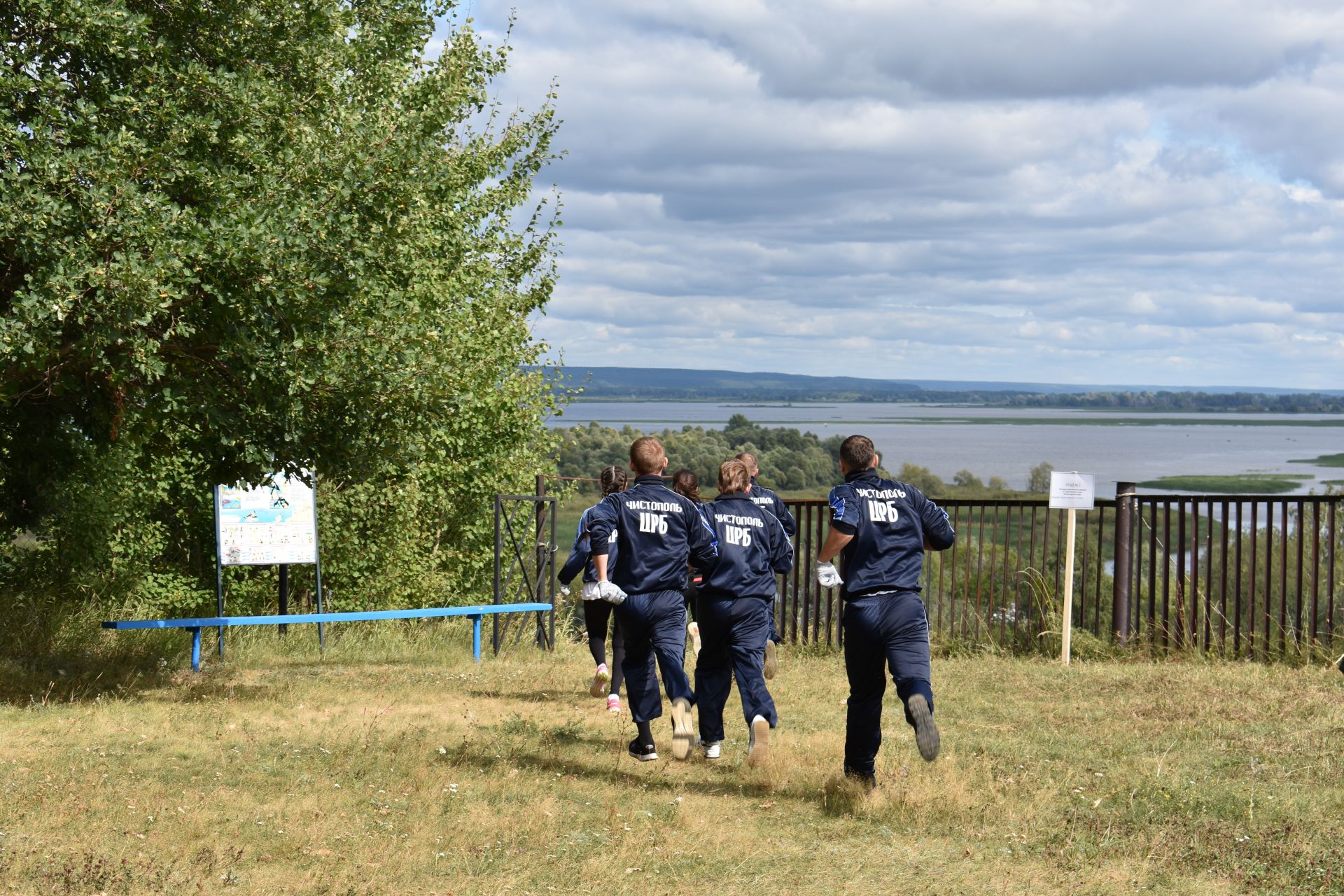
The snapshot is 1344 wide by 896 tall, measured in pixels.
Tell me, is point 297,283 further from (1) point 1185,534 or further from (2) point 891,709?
(1) point 1185,534

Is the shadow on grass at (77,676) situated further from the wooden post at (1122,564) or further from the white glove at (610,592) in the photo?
the wooden post at (1122,564)

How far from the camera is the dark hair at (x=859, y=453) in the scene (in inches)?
275

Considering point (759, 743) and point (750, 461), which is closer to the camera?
point (759, 743)

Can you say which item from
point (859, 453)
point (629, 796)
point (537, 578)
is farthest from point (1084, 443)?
point (629, 796)

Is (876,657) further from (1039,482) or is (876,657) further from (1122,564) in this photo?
(1039,482)

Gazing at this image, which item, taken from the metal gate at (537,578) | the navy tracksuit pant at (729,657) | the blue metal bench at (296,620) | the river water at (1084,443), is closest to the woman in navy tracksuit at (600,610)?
the navy tracksuit pant at (729,657)

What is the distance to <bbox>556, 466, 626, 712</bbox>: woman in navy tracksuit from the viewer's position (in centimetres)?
826

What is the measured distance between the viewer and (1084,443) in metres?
138

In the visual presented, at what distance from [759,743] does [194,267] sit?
519cm

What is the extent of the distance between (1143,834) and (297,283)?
6763mm

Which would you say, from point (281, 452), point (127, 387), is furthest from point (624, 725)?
point (127, 387)

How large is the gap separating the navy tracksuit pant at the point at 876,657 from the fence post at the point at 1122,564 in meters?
6.66

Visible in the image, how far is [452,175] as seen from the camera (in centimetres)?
1764

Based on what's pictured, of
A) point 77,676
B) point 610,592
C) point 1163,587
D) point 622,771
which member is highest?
point 610,592
